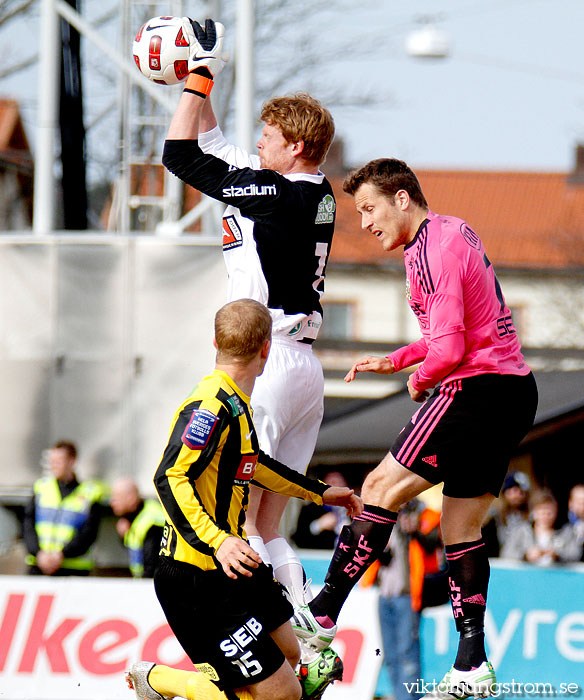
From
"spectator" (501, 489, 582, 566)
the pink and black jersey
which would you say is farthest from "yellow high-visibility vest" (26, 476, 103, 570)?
the pink and black jersey

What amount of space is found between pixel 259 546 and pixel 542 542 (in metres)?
5.52

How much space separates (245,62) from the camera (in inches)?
426

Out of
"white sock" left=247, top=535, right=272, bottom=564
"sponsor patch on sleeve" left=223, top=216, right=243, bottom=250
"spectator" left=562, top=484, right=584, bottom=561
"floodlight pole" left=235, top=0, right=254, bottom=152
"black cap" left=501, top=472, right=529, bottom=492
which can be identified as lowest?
"black cap" left=501, top=472, right=529, bottom=492

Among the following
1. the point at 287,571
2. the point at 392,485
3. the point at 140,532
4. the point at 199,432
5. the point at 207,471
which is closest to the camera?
the point at 199,432

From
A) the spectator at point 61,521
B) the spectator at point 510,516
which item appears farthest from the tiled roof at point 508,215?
the spectator at point 61,521

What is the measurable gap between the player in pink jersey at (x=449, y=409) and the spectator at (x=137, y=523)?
5.01m

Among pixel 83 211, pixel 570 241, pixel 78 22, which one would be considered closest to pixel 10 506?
pixel 83 211

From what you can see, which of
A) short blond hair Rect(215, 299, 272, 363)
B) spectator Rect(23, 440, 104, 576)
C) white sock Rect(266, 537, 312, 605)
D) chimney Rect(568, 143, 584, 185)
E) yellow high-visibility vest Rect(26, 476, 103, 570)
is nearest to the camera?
short blond hair Rect(215, 299, 272, 363)

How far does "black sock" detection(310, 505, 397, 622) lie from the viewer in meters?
5.18

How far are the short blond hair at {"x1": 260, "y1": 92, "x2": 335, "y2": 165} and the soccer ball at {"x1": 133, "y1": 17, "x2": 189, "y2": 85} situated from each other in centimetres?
45

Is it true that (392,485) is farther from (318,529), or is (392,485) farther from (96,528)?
(318,529)

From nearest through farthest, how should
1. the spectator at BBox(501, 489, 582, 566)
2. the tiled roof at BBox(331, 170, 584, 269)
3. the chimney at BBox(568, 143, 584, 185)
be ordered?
the spectator at BBox(501, 489, 582, 566), the tiled roof at BBox(331, 170, 584, 269), the chimney at BBox(568, 143, 584, 185)

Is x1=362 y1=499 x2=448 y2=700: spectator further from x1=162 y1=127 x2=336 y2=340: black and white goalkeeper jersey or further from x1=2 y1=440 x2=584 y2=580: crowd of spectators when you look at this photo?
x1=162 y1=127 x2=336 y2=340: black and white goalkeeper jersey

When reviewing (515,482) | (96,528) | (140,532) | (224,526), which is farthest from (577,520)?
(224,526)
